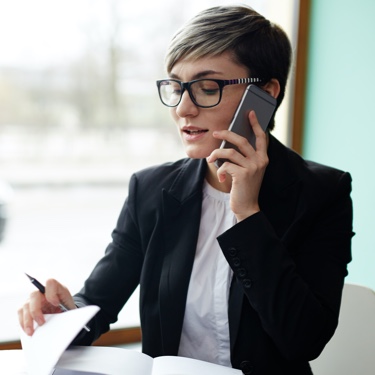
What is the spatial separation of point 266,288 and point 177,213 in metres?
0.33

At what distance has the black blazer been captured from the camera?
3.16 feet

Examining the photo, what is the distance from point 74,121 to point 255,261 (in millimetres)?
1257

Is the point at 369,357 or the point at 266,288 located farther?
the point at 369,357

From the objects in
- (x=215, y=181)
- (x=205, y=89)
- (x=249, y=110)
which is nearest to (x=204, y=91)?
(x=205, y=89)

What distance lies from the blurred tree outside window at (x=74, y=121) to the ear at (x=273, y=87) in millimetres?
911

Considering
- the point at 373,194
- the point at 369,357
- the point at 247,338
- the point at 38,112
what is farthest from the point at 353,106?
the point at 38,112

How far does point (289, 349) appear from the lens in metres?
0.97

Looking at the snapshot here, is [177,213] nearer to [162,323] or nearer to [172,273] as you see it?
[172,273]

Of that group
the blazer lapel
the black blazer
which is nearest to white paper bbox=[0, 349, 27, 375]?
the black blazer

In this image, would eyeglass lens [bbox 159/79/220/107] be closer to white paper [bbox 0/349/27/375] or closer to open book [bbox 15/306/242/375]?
open book [bbox 15/306/242/375]

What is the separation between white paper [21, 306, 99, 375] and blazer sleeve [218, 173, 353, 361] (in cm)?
33

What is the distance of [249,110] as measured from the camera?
1050 millimetres

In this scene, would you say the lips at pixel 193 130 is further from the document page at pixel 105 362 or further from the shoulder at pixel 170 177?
the document page at pixel 105 362

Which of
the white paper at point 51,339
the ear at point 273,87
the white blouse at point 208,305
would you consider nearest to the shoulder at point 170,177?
the white blouse at point 208,305
